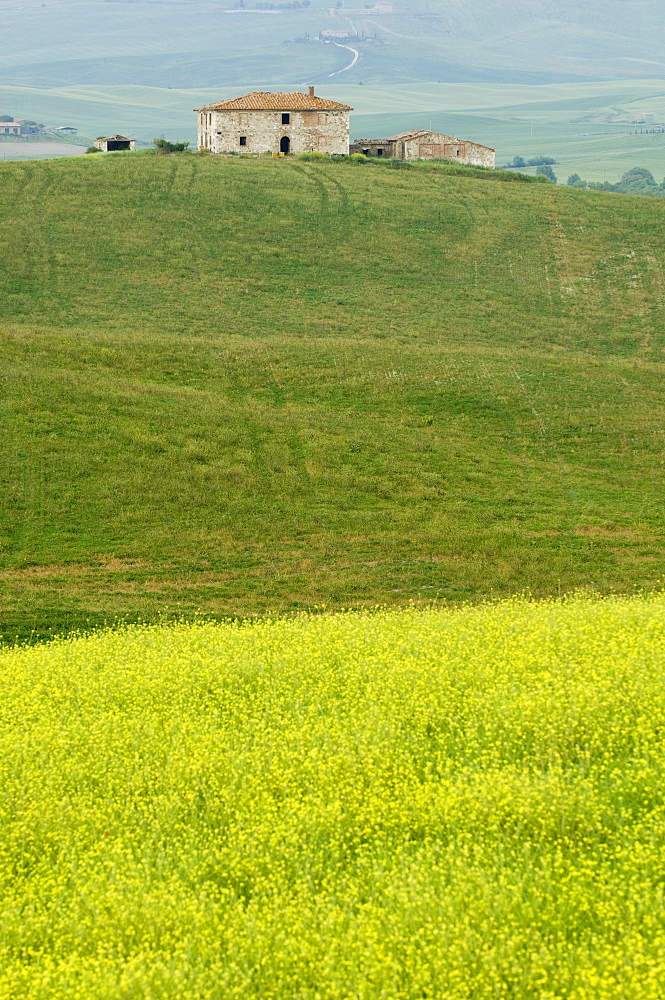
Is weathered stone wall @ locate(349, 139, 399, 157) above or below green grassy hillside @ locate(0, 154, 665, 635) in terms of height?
above

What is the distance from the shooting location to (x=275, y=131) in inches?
4104

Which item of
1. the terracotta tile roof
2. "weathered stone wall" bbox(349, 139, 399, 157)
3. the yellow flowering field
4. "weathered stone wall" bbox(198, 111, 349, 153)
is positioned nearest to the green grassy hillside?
"weathered stone wall" bbox(198, 111, 349, 153)

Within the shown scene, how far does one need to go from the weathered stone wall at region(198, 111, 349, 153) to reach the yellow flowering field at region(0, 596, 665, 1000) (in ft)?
298

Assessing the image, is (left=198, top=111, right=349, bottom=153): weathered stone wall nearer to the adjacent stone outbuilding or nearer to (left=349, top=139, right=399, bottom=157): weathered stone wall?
(left=349, top=139, right=399, bottom=157): weathered stone wall

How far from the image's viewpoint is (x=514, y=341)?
228 feet

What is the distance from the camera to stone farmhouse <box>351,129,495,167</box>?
11131 cm

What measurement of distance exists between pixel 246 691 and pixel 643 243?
7635 cm

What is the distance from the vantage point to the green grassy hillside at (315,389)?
3850 centimetres

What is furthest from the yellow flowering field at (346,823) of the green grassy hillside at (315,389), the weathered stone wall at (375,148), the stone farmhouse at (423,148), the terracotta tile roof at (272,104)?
the weathered stone wall at (375,148)

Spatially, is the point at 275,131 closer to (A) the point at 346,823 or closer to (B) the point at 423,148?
(B) the point at 423,148

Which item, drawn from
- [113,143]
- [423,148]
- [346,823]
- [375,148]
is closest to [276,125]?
[375,148]

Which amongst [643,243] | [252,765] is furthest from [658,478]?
[643,243]

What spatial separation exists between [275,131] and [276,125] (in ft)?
1.97

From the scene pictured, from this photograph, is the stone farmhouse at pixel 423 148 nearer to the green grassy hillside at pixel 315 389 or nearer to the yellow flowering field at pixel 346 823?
the green grassy hillside at pixel 315 389
